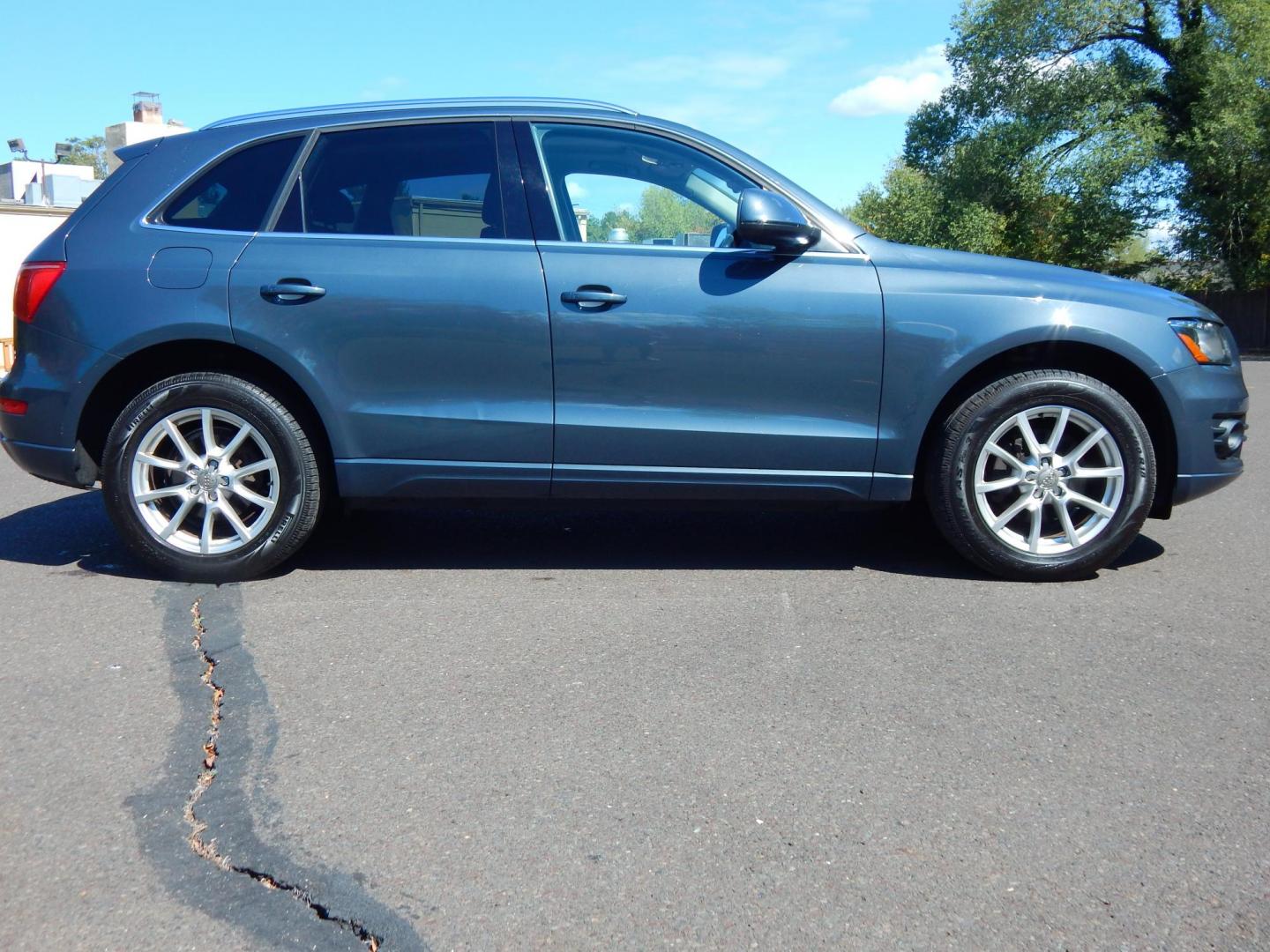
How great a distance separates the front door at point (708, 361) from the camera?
4328mm

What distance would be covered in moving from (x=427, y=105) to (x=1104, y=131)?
33265 millimetres

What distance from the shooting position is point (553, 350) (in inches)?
171

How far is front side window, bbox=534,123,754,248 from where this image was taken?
4492mm

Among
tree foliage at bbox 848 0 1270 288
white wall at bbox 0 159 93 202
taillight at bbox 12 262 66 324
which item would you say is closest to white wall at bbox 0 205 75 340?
white wall at bbox 0 159 93 202

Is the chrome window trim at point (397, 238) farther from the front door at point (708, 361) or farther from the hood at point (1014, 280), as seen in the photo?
the hood at point (1014, 280)

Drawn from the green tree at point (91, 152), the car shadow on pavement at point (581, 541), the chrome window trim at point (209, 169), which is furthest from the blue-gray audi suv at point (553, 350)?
the green tree at point (91, 152)

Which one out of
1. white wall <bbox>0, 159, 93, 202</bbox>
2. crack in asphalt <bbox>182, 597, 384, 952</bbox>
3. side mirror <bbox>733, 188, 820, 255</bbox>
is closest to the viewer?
crack in asphalt <bbox>182, 597, 384, 952</bbox>

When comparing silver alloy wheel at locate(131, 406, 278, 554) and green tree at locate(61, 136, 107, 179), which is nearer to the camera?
silver alloy wheel at locate(131, 406, 278, 554)

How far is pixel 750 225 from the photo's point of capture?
421 cm

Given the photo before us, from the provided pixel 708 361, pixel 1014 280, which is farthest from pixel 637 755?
A: pixel 1014 280

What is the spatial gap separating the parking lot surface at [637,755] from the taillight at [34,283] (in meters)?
1.08

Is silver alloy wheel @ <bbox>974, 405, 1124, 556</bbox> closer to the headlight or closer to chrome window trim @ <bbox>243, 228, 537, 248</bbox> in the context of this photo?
the headlight

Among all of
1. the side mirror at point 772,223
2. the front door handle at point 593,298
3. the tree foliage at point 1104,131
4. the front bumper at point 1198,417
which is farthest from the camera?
the tree foliage at point 1104,131

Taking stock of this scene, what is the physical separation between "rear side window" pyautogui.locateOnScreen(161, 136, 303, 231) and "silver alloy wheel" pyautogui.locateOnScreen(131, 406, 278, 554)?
0.75m
